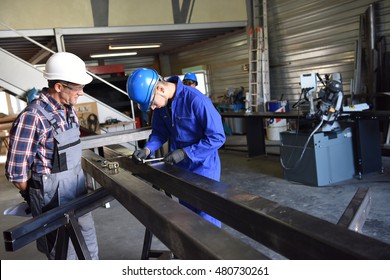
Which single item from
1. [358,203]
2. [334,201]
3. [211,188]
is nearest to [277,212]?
[211,188]

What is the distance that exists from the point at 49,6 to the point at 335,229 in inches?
264

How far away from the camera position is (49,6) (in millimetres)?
6500

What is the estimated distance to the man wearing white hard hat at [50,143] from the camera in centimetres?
182

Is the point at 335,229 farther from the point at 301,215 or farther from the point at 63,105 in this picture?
the point at 63,105

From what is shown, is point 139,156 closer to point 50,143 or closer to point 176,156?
point 176,156

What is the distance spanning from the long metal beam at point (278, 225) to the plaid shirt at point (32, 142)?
2.24 ft

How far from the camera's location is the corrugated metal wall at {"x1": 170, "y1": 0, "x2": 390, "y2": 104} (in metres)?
6.25

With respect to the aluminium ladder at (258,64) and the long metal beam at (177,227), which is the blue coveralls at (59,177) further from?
the aluminium ladder at (258,64)

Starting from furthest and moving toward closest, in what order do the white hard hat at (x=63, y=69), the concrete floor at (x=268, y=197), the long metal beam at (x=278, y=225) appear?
the concrete floor at (x=268, y=197), the white hard hat at (x=63, y=69), the long metal beam at (x=278, y=225)

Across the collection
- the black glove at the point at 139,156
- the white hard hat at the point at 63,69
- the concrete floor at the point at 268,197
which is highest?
the white hard hat at the point at 63,69

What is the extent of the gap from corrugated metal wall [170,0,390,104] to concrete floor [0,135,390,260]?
2.18 m

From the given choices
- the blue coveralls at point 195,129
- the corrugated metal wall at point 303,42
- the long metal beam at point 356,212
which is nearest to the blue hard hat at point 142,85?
the blue coveralls at point 195,129

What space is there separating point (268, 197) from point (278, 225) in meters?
3.06

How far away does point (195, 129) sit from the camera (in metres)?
2.21
